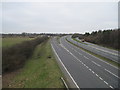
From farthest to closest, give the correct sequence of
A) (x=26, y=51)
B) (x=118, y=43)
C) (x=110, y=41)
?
(x=110, y=41)
(x=118, y=43)
(x=26, y=51)

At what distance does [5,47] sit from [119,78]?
18.7 m

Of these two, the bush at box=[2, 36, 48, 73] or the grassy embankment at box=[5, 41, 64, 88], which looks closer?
the grassy embankment at box=[5, 41, 64, 88]

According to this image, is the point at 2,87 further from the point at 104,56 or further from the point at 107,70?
the point at 104,56

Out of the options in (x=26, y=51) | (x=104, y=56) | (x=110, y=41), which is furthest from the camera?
(x=110, y=41)

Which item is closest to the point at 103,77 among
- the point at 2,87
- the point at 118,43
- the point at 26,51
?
the point at 2,87

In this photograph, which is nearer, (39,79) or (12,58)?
(39,79)

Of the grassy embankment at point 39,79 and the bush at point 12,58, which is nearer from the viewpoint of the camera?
the grassy embankment at point 39,79

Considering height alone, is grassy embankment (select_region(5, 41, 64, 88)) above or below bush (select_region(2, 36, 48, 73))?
below

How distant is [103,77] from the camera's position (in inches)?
763

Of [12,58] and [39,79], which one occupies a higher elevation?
[12,58]

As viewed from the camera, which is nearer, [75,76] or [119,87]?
[119,87]

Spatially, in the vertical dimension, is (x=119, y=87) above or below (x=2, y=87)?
above

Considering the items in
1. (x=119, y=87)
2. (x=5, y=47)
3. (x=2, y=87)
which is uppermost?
(x=5, y=47)

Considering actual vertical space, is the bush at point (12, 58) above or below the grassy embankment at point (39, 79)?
above
